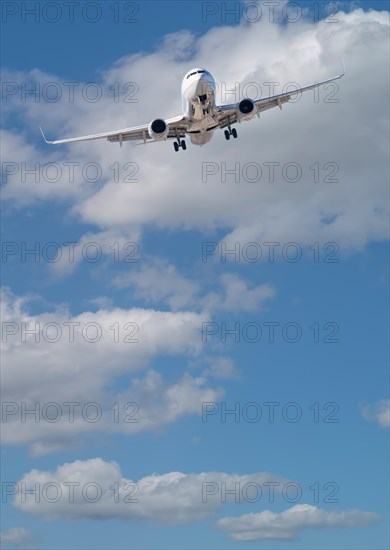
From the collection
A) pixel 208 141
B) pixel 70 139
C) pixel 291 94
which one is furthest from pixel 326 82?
pixel 70 139

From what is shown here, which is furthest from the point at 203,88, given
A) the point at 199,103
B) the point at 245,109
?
the point at 245,109

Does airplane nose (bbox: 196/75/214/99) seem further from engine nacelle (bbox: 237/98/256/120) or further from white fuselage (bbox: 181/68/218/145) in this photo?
engine nacelle (bbox: 237/98/256/120)

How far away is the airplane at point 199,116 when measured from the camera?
468ft

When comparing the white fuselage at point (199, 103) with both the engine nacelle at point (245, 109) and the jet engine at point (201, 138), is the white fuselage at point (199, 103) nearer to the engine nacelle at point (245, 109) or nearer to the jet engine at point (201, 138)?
the jet engine at point (201, 138)

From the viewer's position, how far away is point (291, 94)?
152000 millimetres

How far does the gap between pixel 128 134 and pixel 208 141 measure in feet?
35.3

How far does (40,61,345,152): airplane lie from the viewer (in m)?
143

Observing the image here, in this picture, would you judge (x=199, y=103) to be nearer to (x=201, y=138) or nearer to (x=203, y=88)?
(x=203, y=88)

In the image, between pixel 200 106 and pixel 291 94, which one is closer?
pixel 200 106

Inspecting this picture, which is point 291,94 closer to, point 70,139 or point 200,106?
point 200,106

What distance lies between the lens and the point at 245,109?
145500 millimetres

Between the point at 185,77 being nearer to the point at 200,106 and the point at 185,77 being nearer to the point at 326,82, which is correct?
the point at 200,106

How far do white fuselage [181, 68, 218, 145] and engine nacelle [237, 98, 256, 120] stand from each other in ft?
9.65

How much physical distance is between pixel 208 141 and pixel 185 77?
7.56 meters
